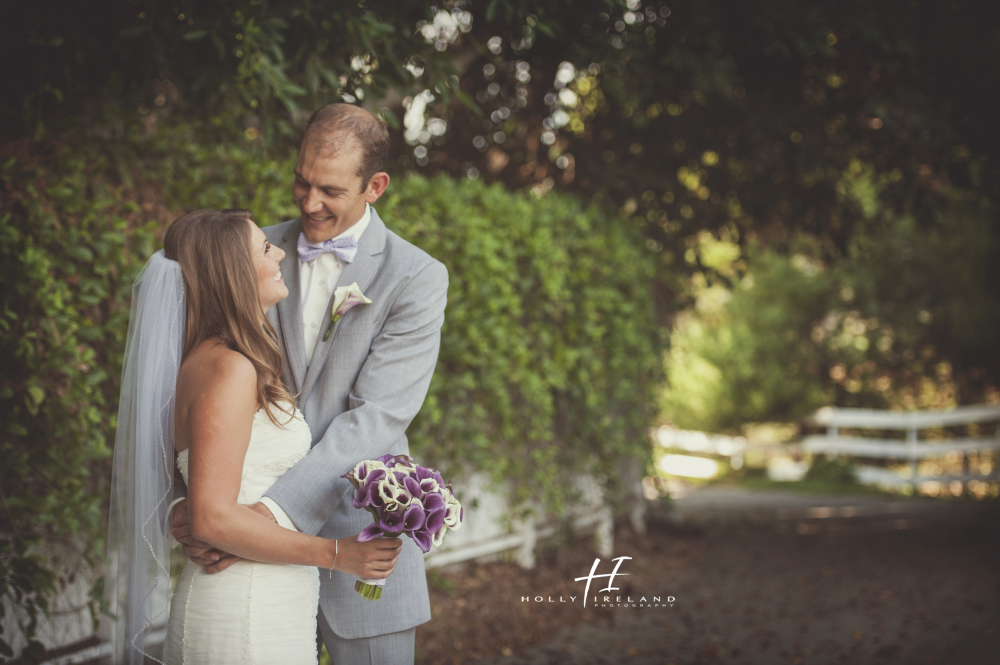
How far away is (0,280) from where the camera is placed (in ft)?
9.42

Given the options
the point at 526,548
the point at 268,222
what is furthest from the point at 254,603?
the point at 526,548

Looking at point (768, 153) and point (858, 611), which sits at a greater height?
point (768, 153)

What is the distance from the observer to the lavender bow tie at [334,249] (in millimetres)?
2377

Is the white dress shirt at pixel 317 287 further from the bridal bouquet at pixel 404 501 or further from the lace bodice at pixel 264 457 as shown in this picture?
the bridal bouquet at pixel 404 501

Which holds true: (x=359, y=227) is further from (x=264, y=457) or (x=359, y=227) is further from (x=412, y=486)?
(x=412, y=486)

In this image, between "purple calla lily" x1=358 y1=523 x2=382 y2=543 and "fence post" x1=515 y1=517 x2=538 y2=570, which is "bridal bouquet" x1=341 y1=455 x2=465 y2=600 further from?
"fence post" x1=515 y1=517 x2=538 y2=570

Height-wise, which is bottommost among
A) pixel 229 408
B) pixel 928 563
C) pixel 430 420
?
pixel 928 563

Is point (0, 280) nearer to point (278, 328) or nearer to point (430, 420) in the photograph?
point (278, 328)

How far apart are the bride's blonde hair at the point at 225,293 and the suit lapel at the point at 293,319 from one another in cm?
17

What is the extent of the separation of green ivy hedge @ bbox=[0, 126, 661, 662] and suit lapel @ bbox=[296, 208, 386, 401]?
4.25 feet

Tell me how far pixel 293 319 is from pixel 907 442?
1298cm

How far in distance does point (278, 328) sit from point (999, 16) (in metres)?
6.09

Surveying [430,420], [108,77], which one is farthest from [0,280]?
[430,420]

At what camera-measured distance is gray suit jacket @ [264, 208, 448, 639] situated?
2.16 m
